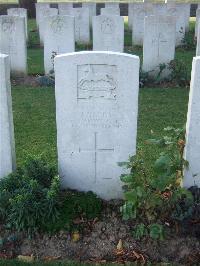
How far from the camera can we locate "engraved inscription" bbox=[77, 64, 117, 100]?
449cm

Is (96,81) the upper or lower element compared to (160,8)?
lower

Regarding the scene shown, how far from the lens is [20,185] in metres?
4.72

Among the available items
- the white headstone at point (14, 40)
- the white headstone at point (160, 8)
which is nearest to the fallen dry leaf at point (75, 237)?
the white headstone at point (14, 40)

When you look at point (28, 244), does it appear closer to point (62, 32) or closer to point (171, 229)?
point (171, 229)

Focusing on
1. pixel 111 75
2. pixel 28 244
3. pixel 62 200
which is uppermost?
pixel 111 75

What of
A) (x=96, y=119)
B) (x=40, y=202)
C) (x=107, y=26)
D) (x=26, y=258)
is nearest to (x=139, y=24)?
(x=107, y=26)

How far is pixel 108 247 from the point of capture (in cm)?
438

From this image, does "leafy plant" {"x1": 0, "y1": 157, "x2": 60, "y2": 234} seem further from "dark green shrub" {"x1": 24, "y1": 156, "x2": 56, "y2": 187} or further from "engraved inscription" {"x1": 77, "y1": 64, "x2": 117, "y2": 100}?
"engraved inscription" {"x1": 77, "y1": 64, "x2": 117, "y2": 100}

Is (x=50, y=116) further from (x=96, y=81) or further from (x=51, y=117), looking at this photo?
(x=96, y=81)

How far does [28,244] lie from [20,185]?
2.06ft

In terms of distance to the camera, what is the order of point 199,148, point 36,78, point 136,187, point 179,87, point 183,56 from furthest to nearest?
point 183,56, point 36,78, point 179,87, point 199,148, point 136,187

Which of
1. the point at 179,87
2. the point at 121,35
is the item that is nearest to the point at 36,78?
the point at 121,35

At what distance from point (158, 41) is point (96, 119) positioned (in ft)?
18.7

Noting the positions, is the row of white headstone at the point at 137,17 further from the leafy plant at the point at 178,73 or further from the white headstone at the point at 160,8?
the leafy plant at the point at 178,73
